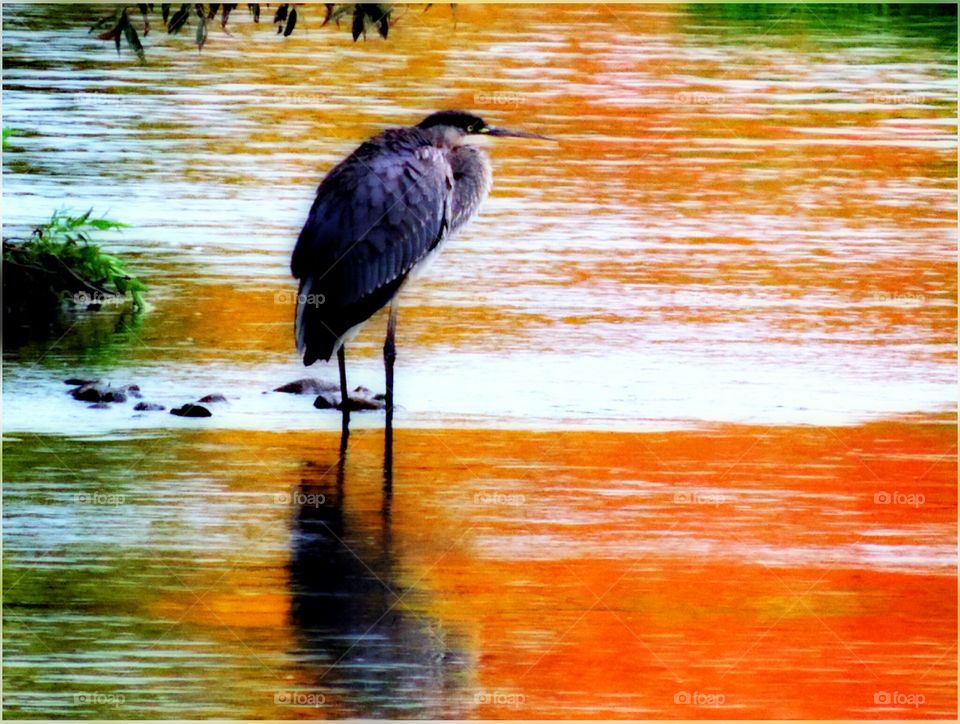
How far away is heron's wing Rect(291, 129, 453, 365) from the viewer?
33.8 ft

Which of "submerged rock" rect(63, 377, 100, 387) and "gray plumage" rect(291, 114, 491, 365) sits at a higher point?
"gray plumage" rect(291, 114, 491, 365)

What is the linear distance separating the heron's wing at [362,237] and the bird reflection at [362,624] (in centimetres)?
159

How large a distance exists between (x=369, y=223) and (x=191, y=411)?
1352 mm

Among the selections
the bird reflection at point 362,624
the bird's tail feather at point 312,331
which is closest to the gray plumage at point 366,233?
the bird's tail feather at point 312,331

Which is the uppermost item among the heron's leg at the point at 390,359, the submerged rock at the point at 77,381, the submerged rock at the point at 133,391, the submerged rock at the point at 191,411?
the heron's leg at the point at 390,359

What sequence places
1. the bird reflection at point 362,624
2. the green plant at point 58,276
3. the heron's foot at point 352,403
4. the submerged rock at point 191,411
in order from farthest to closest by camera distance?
the green plant at point 58,276 < the heron's foot at point 352,403 < the submerged rock at point 191,411 < the bird reflection at point 362,624

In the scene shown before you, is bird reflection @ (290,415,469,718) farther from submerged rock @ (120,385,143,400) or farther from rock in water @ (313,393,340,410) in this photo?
submerged rock @ (120,385,143,400)

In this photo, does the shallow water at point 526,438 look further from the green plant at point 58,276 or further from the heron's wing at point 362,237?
the heron's wing at point 362,237

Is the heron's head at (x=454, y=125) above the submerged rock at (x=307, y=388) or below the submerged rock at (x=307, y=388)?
above

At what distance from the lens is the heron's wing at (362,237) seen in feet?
33.8

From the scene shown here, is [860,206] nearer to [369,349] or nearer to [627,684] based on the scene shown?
[369,349]

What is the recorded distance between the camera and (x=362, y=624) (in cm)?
730

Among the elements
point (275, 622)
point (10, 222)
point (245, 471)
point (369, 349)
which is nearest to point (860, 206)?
point (369, 349)

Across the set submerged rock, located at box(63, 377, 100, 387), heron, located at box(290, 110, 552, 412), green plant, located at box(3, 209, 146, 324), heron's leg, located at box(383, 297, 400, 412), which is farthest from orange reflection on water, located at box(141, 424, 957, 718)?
green plant, located at box(3, 209, 146, 324)
